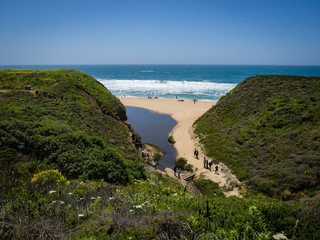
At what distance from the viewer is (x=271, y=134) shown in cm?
1850

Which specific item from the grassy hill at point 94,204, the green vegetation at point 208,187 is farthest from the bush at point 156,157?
the grassy hill at point 94,204

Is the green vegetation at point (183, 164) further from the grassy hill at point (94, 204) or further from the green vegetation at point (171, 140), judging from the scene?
the grassy hill at point (94, 204)

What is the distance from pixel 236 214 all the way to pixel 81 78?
2722 cm

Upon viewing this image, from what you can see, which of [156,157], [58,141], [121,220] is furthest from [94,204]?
[156,157]

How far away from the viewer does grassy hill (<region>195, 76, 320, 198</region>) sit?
12844 millimetres

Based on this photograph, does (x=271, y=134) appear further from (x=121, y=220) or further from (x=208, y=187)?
(x=121, y=220)

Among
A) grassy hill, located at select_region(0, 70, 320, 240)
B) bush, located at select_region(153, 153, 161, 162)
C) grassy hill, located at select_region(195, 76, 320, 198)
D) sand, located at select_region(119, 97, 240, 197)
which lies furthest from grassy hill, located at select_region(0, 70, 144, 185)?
grassy hill, located at select_region(195, 76, 320, 198)

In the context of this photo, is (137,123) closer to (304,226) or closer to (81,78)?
(81,78)

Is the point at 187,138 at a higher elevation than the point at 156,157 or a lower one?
higher

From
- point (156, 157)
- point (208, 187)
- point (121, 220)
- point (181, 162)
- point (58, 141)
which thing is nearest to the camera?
point (121, 220)

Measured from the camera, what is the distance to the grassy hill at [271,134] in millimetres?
12844

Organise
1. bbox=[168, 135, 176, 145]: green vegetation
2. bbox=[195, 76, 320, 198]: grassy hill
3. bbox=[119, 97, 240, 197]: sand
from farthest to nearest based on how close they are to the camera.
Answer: bbox=[168, 135, 176, 145]: green vegetation → bbox=[119, 97, 240, 197]: sand → bbox=[195, 76, 320, 198]: grassy hill

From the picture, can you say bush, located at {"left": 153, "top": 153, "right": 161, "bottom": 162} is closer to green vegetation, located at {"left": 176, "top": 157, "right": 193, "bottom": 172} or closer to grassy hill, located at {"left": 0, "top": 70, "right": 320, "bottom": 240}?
green vegetation, located at {"left": 176, "top": 157, "right": 193, "bottom": 172}

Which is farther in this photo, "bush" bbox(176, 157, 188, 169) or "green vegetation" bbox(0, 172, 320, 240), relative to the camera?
"bush" bbox(176, 157, 188, 169)
